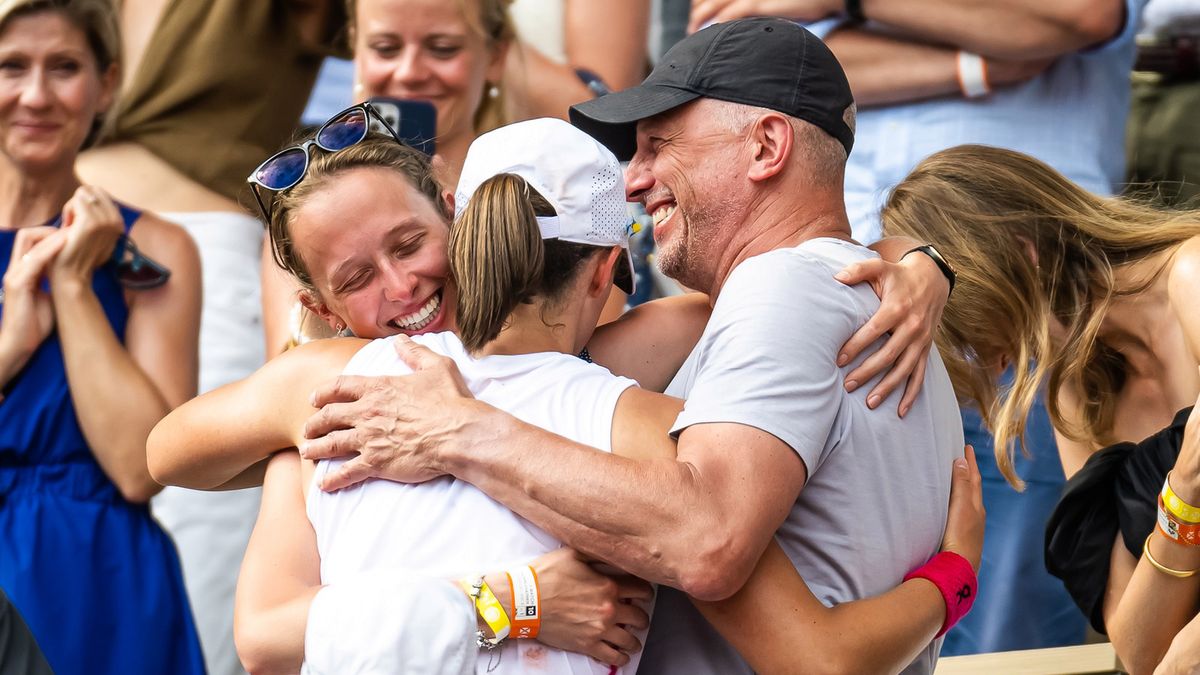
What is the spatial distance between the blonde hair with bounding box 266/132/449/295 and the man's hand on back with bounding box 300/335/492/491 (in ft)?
0.92

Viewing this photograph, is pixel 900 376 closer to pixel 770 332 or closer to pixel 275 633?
pixel 770 332

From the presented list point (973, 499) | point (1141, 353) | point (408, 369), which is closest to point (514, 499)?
point (408, 369)

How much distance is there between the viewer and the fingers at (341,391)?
4.99 ft

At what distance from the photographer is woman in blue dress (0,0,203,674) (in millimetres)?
2836

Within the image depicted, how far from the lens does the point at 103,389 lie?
9.64ft

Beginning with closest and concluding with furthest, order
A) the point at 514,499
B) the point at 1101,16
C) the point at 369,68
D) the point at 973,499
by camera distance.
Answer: the point at 514,499, the point at 973,499, the point at 369,68, the point at 1101,16

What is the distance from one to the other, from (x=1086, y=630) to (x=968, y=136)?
1492mm

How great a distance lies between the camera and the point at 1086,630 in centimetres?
363

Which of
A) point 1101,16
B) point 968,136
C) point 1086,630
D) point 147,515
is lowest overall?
point 1086,630

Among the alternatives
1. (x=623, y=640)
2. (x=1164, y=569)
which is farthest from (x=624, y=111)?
(x=1164, y=569)

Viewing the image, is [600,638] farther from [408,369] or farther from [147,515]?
[147,515]

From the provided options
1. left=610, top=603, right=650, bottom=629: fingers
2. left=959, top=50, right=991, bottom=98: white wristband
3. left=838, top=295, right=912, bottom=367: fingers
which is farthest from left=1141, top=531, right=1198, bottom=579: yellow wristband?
left=959, top=50, right=991, bottom=98: white wristband

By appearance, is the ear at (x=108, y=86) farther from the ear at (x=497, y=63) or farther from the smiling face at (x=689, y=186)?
the smiling face at (x=689, y=186)

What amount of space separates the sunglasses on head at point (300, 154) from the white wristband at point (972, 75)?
2258 mm
